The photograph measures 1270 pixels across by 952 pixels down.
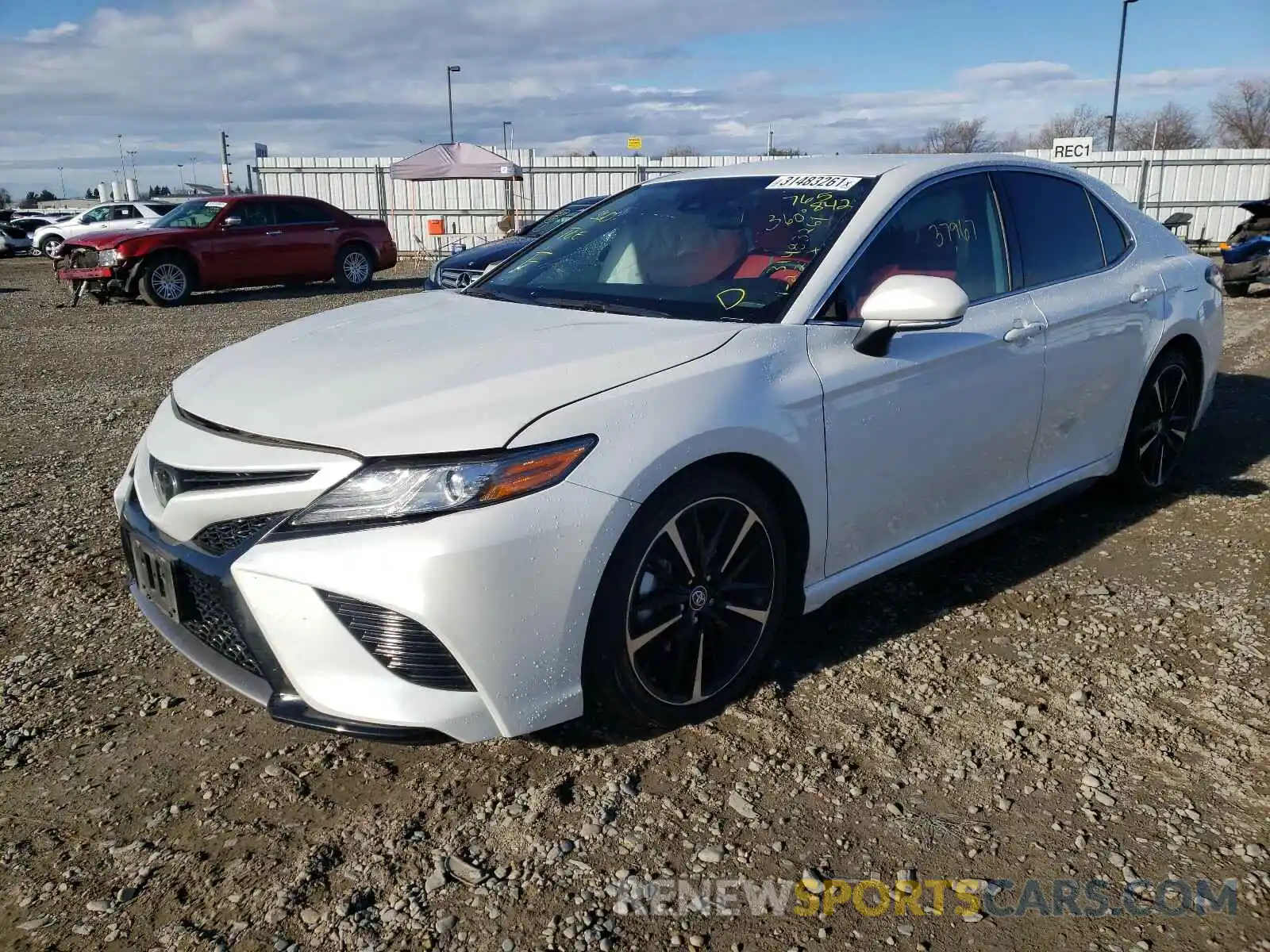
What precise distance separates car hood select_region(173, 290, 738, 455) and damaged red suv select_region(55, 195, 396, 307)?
492 inches

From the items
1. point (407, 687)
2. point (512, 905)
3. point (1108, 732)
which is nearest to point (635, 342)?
point (407, 687)

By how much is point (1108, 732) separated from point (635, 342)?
1.73m

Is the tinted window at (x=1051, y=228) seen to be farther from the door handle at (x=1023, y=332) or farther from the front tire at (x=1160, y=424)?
the front tire at (x=1160, y=424)

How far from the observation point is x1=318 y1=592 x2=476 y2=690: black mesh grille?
7.39ft

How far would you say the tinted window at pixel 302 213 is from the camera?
1565 centimetres

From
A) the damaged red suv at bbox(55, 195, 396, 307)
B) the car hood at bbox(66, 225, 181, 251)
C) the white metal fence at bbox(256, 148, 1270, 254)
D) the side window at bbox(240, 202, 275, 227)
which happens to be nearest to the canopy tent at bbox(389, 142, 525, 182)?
the white metal fence at bbox(256, 148, 1270, 254)

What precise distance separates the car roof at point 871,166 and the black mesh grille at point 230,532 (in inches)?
87.0

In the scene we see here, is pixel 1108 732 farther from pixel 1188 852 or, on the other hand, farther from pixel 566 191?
pixel 566 191

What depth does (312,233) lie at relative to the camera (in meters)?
16.0

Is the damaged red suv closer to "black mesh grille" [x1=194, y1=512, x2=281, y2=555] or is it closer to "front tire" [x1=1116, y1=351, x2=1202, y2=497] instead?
"black mesh grille" [x1=194, y1=512, x2=281, y2=555]

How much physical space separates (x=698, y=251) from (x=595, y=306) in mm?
421

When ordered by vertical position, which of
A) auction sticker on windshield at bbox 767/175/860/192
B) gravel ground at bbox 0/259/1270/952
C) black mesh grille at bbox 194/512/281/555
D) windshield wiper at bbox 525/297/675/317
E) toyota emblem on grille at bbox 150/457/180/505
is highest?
auction sticker on windshield at bbox 767/175/860/192

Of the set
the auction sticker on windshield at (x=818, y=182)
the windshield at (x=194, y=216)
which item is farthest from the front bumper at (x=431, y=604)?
the windshield at (x=194, y=216)

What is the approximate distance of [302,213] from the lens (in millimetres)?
15898
